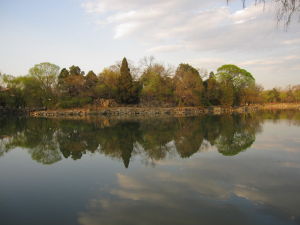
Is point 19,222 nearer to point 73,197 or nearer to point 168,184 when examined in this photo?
point 73,197

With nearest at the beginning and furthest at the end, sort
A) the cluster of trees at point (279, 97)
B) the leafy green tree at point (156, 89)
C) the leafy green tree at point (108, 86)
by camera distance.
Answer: the leafy green tree at point (108, 86) < the leafy green tree at point (156, 89) < the cluster of trees at point (279, 97)

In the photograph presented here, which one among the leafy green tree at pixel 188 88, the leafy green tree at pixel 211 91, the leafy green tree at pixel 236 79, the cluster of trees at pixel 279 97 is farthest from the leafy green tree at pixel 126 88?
the cluster of trees at pixel 279 97

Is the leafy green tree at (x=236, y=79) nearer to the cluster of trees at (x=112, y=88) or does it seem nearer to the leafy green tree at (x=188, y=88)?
the cluster of trees at (x=112, y=88)

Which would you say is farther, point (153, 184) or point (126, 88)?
point (126, 88)

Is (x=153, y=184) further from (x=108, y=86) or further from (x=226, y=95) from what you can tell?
(x=226, y=95)

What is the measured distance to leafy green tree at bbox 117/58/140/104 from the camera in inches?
1687

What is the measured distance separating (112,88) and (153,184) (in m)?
38.3

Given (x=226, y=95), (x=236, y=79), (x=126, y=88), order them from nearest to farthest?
(x=126, y=88)
(x=226, y=95)
(x=236, y=79)

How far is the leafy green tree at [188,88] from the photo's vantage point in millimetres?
42688

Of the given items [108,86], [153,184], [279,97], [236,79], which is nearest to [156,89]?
[108,86]

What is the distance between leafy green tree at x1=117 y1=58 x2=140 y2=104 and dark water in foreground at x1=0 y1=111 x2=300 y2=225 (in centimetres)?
3025

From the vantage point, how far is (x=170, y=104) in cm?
4584

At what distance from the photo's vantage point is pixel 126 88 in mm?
42938

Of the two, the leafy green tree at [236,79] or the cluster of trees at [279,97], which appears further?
the cluster of trees at [279,97]
